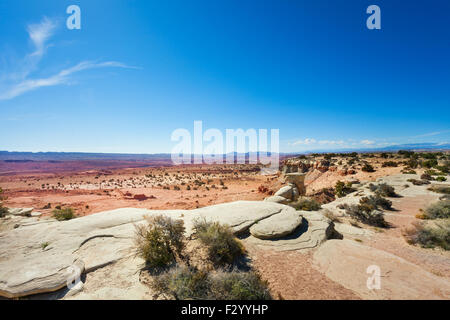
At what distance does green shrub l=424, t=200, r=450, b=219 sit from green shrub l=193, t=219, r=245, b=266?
33.1 feet

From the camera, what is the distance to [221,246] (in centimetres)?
495

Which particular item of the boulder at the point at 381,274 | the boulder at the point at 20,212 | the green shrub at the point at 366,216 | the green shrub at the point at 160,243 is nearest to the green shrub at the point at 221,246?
the green shrub at the point at 160,243

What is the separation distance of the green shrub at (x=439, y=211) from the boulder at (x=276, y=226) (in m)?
7.45

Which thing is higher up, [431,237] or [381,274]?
[381,274]

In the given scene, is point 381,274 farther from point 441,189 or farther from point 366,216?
point 441,189

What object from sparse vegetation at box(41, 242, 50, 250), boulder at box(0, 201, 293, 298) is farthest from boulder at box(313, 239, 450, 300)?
sparse vegetation at box(41, 242, 50, 250)

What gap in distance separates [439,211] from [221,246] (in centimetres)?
1098

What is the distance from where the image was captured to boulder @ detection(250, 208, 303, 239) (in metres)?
6.01

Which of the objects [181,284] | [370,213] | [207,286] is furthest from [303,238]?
[370,213]

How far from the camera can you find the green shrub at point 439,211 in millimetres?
8594
